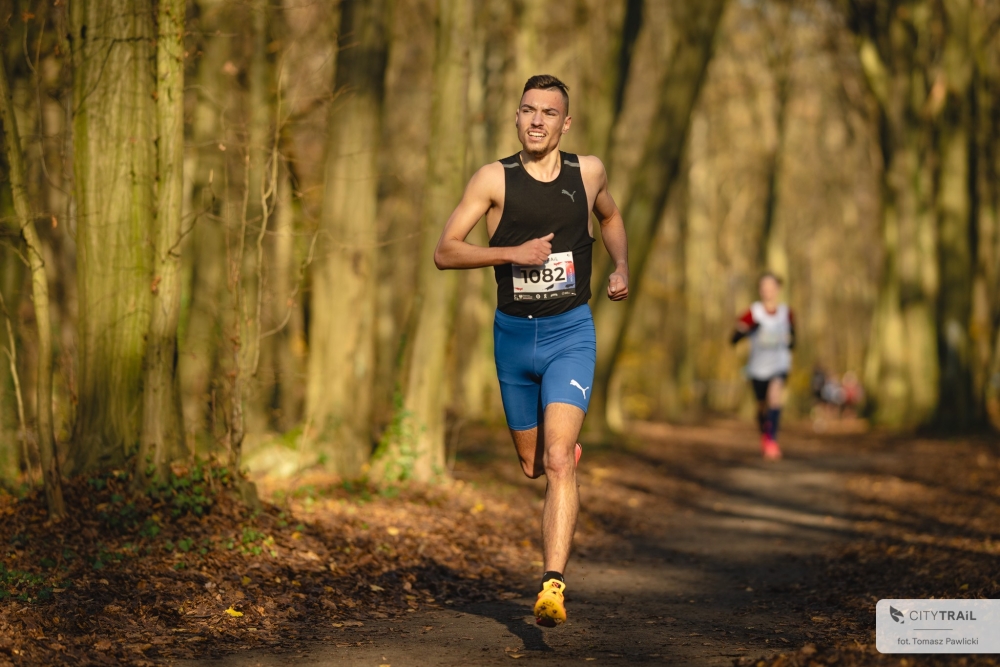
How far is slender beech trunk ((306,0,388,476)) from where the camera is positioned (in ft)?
38.6

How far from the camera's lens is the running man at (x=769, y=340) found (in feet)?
47.2

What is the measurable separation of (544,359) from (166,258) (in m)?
2.97

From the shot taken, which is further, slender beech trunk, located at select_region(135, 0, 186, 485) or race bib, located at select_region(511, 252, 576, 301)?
slender beech trunk, located at select_region(135, 0, 186, 485)

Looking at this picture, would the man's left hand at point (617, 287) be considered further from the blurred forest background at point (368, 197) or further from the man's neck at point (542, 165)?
the blurred forest background at point (368, 197)

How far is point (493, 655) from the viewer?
5.39 m

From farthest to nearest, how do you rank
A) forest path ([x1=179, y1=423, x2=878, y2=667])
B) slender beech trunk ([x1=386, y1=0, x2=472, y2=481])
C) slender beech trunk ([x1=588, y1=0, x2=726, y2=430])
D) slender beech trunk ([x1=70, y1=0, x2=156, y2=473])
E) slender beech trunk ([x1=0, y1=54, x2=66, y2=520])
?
slender beech trunk ([x1=588, y1=0, x2=726, y2=430]) < slender beech trunk ([x1=386, y1=0, x2=472, y2=481]) < slender beech trunk ([x1=70, y1=0, x2=156, y2=473]) < slender beech trunk ([x1=0, y1=54, x2=66, y2=520]) < forest path ([x1=179, y1=423, x2=878, y2=667])

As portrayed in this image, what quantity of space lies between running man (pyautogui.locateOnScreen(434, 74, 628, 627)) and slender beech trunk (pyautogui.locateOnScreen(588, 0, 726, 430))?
10565 millimetres

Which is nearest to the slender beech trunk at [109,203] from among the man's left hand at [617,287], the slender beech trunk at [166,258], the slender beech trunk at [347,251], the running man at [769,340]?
the slender beech trunk at [166,258]

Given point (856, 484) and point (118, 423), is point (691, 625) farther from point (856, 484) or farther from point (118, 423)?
point (856, 484)

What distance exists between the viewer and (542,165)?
589cm

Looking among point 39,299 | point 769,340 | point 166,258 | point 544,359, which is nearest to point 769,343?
point 769,340
